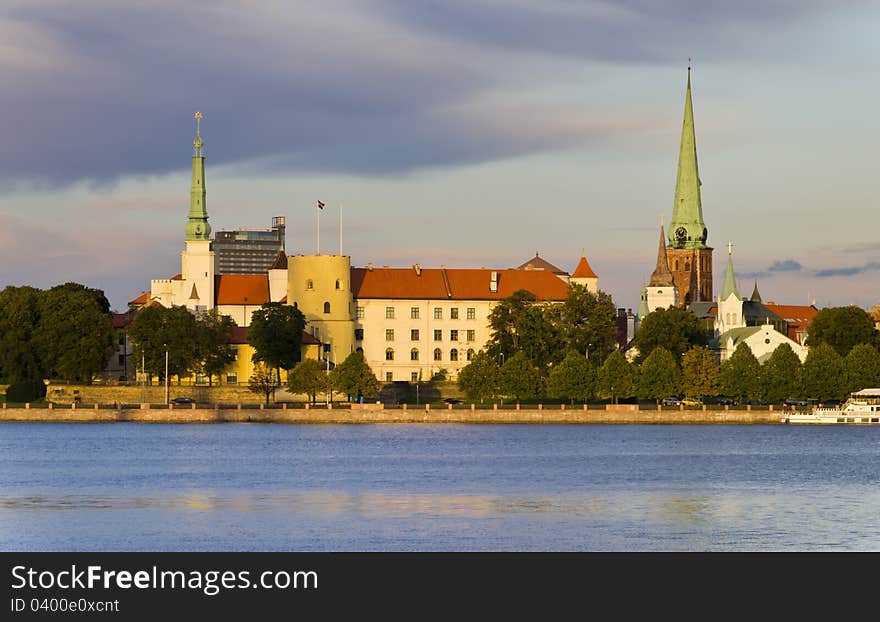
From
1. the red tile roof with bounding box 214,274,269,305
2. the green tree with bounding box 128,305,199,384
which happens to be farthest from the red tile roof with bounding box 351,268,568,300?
the green tree with bounding box 128,305,199,384

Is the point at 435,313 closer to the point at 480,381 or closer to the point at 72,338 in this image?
the point at 480,381

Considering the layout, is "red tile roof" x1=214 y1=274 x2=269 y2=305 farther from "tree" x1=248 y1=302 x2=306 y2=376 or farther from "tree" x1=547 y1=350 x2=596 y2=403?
"tree" x1=547 y1=350 x2=596 y2=403

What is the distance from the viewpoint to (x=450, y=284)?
124188 millimetres

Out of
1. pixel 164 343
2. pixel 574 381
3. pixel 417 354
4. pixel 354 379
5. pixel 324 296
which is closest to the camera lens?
pixel 574 381

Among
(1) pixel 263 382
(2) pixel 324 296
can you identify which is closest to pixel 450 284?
(2) pixel 324 296

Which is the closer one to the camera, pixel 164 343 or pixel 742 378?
pixel 742 378

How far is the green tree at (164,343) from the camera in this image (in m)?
100

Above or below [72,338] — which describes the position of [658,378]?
below

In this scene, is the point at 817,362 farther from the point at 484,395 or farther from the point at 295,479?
the point at 295,479

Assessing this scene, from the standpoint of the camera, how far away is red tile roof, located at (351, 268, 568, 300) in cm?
12238

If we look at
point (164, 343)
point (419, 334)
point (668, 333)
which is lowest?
point (164, 343)

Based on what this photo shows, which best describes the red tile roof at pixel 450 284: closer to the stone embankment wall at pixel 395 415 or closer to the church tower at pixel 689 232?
the stone embankment wall at pixel 395 415

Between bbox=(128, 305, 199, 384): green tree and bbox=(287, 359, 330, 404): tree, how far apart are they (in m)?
6.80

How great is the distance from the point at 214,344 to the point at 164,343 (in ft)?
16.7
